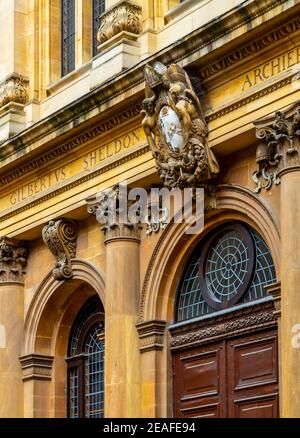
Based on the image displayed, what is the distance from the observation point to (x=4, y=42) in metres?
33.4

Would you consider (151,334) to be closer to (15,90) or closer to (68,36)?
(15,90)

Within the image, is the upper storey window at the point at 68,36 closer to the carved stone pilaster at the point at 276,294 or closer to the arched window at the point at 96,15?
the arched window at the point at 96,15

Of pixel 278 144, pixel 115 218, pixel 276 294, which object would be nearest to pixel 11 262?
pixel 115 218

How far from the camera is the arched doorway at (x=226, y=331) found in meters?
25.7

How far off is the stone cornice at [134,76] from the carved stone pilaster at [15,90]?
59.7 inches

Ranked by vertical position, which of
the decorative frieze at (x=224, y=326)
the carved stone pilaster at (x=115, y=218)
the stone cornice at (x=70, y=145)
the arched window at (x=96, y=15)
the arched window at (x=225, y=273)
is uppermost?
the arched window at (x=96, y=15)

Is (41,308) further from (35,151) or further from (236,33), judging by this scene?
(236,33)

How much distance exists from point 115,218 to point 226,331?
3.40m

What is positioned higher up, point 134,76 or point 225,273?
point 134,76

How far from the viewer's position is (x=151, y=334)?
27891 mm

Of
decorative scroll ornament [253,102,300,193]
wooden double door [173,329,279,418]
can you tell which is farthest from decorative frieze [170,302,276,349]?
decorative scroll ornament [253,102,300,193]

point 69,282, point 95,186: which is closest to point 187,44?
point 95,186

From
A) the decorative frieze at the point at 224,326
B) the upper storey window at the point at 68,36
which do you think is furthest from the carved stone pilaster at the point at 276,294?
the upper storey window at the point at 68,36

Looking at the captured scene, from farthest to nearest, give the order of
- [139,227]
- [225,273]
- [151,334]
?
[139,227]
[151,334]
[225,273]
